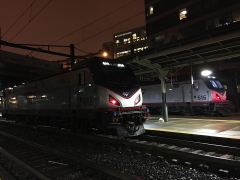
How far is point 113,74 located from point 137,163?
6589 mm

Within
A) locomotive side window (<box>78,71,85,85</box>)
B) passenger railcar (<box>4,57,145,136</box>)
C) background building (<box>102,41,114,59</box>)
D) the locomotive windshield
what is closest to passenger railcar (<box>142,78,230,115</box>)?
background building (<box>102,41,114,59</box>)

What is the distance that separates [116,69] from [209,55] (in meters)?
4.72

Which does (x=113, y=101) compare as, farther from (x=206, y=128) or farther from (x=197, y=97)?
(x=197, y=97)

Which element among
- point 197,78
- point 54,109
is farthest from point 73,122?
point 197,78

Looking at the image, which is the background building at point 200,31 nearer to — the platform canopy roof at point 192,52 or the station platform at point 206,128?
the platform canopy roof at point 192,52

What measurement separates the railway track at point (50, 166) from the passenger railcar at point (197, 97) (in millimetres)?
15890

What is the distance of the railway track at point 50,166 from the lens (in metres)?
7.91

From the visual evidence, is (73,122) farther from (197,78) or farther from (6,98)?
(6,98)

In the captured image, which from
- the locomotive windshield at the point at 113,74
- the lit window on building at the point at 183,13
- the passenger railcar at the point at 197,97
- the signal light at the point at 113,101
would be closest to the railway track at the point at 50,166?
the signal light at the point at 113,101

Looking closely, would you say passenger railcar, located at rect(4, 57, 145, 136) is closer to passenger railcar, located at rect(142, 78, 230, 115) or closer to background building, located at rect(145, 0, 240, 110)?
background building, located at rect(145, 0, 240, 110)

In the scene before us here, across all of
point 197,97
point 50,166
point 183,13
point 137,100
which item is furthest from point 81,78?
point 183,13

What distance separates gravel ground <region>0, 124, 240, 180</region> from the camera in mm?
7772

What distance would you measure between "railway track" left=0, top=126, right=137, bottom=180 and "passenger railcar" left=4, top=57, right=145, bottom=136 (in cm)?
331

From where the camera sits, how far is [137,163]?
30.1 ft
